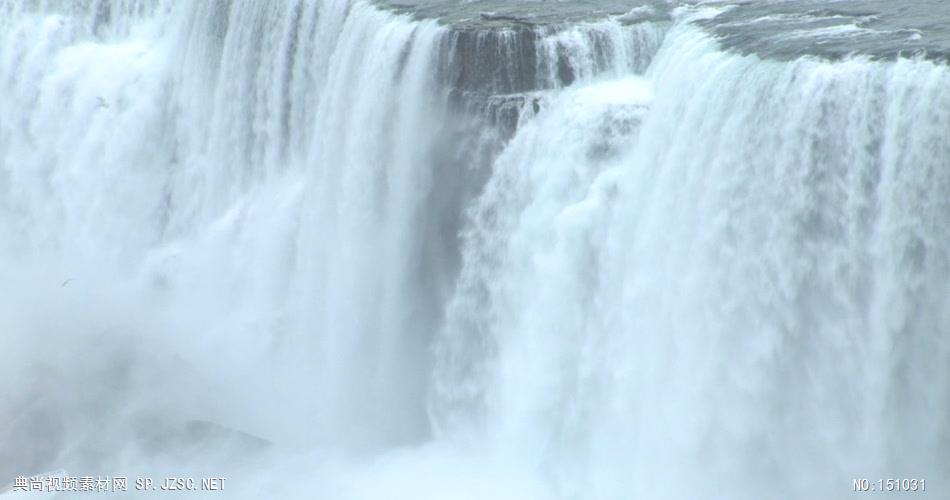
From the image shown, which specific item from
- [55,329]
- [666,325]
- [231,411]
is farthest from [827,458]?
[55,329]

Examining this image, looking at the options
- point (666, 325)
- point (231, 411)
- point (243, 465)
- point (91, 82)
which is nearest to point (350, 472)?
point (243, 465)

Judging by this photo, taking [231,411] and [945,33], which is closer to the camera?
[945,33]

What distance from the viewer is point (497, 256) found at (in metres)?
17.5

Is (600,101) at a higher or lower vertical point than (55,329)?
higher

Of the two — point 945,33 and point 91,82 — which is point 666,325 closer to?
point 945,33

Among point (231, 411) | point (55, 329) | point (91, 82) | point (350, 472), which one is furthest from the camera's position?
point (91, 82)

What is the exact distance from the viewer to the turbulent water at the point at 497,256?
544 inches

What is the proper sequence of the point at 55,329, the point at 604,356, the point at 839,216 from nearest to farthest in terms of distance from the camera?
the point at 839,216, the point at 604,356, the point at 55,329

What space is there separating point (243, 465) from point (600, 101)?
6098 millimetres

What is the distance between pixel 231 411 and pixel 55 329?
3.98m

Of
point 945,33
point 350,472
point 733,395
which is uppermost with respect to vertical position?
point 945,33

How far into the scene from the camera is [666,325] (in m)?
15.3

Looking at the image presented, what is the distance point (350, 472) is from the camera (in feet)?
58.6

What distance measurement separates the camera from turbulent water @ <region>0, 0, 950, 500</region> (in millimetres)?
13812
